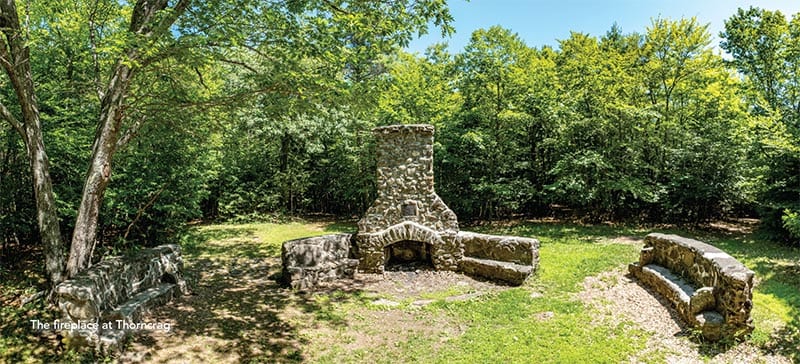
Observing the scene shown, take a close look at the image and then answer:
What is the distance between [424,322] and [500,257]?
3.41m

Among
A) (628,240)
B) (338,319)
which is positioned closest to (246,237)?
(338,319)

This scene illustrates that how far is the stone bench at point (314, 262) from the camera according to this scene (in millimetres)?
8578

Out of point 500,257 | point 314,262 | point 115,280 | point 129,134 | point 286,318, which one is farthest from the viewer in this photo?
point 500,257

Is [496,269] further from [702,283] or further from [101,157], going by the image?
[101,157]

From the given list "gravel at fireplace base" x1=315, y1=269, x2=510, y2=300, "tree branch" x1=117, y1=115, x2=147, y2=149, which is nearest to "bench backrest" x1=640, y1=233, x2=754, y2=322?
"gravel at fireplace base" x1=315, y1=269, x2=510, y2=300

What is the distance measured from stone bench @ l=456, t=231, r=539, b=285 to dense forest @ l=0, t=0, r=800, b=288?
162 inches

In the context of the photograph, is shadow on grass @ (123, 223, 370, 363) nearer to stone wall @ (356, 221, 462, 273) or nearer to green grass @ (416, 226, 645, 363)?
stone wall @ (356, 221, 462, 273)

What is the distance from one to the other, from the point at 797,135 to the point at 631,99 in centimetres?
717

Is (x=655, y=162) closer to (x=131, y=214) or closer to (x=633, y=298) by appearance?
(x=633, y=298)

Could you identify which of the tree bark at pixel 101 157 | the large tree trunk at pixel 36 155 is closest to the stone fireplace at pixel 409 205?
the tree bark at pixel 101 157

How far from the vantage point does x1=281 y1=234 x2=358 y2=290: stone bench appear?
28.1ft

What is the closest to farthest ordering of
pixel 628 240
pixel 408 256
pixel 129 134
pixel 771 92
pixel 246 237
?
pixel 129 134 → pixel 408 256 → pixel 628 240 → pixel 771 92 → pixel 246 237

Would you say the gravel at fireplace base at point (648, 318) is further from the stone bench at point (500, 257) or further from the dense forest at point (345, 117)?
the dense forest at point (345, 117)

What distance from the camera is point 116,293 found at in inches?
245
